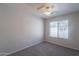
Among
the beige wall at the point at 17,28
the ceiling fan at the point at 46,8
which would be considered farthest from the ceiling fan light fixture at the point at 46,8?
the beige wall at the point at 17,28

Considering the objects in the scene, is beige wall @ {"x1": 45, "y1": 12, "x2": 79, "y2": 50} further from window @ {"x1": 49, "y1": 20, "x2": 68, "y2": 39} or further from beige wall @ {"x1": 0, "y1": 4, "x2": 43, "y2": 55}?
beige wall @ {"x1": 0, "y1": 4, "x2": 43, "y2": 55}

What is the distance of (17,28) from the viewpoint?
2615 millimetres

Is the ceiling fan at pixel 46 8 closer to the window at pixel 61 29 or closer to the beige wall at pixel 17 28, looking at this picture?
the beige wall at pixel 17 28

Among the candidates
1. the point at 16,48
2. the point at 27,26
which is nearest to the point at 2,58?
the point at 16,48

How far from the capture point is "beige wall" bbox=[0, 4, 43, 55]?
215 centimetres

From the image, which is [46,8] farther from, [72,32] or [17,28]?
[72,32]

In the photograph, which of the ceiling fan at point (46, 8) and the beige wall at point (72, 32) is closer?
the ceiling fan at point (46, 8)

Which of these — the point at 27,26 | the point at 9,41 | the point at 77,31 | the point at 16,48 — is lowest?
the point at 16,48

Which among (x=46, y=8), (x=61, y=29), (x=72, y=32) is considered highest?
(x=46, y=8)

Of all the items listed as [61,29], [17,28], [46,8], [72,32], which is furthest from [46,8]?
[72,32]

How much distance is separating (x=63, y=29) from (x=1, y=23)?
102 inches

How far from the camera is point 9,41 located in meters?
2.36

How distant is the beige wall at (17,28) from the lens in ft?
7.06

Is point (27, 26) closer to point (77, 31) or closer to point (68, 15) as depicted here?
point (68, 15)
